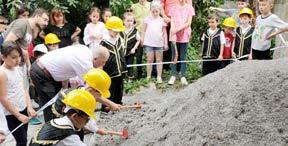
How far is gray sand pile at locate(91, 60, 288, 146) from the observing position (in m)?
4.10

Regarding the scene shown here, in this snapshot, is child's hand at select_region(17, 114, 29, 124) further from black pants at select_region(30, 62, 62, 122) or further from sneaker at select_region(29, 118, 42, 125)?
sneaker at select_region(29, 118, 42, 125)

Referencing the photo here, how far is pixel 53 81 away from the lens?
5301 millimetres

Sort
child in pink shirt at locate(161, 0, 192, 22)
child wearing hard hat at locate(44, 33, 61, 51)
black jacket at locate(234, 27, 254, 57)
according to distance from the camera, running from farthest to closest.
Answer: child in pink shirt at locate(161, 0, 192, 22) → black jacket at locate(234, 27, 254, 57) → child wearing hard hat at locate(44, 33, 61, 51)

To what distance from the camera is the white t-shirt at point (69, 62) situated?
484 centimetres

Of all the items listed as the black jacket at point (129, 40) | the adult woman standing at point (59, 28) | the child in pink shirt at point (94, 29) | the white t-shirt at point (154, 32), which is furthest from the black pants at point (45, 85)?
the white t-shirt at point (154, 32)

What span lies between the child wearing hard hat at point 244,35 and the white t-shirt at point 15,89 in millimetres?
4337

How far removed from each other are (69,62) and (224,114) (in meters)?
1.64

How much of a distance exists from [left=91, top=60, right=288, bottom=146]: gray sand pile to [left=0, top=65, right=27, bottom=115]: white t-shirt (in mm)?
1017

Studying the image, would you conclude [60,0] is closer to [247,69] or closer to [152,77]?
[152,77]

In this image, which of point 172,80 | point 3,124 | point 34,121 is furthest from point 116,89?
point 3,124

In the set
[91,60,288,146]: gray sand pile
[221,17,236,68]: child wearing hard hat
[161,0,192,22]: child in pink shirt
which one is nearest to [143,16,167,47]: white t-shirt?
[161,0,192,22]: child in pink shirt

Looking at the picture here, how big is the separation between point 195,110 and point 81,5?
527 cm

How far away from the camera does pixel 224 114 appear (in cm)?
438

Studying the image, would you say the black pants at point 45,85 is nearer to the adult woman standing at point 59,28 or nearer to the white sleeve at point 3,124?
the white sleeve at point 3,124
